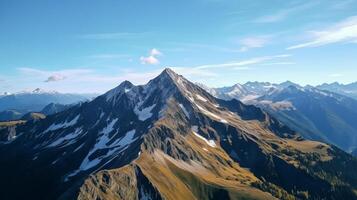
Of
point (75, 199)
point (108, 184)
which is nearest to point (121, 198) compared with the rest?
point (108, 184)

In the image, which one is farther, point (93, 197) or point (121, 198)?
point (121, 198)

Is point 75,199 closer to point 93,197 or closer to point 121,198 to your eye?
point 93,197

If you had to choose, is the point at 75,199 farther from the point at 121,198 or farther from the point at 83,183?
the point at 121,198

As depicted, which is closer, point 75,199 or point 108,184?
point 75,199

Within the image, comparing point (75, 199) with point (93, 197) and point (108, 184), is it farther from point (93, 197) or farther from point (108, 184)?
point (108, 184)

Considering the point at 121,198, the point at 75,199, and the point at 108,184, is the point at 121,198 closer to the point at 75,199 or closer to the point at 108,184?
the point at 108,184
